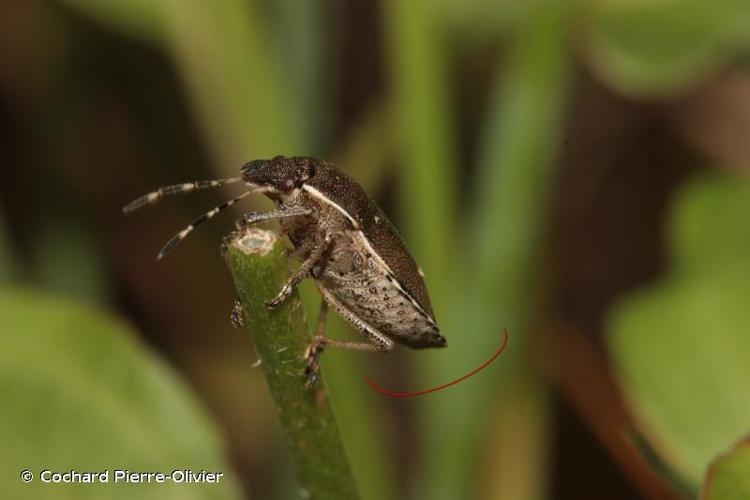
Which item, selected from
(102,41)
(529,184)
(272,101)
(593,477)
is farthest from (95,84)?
(593,477)

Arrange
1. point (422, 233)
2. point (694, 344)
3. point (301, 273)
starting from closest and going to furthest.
→ point (301, 273)
point (694, 344)
point (422, 233)

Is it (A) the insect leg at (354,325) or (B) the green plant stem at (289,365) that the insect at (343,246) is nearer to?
(A) the insect leg at (354,325)

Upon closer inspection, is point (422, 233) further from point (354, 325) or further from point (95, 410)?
point (95, 410)

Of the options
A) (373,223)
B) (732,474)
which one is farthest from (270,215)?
(732,474)

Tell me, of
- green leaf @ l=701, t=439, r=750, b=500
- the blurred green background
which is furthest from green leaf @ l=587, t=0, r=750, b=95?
green leaf @ l=701, t=439, r=750, b=500

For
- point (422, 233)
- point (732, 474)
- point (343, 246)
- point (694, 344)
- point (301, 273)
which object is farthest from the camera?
point (422, 233)

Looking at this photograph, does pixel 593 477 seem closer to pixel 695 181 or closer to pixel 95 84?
pixel 695 181

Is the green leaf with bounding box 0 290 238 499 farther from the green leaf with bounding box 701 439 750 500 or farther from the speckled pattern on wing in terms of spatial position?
the green leaf with bounding box 701 439 750 500

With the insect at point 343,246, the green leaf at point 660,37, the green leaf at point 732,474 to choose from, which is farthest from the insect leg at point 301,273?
the green leaf at point 660,37
